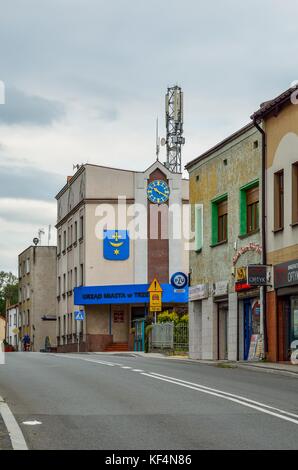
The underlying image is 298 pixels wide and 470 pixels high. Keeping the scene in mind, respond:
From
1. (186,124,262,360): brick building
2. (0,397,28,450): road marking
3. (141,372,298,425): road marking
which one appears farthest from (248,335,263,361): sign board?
(0,397,28,450): road marking

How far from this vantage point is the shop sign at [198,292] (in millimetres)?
37950

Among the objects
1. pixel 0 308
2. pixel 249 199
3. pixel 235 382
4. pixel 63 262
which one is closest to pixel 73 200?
pixel 63 262

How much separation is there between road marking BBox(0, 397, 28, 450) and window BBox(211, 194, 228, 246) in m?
22.2

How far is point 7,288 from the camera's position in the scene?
140 metres

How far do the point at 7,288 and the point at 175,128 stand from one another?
A: 69617mm

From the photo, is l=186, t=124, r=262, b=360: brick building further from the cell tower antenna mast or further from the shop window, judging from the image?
the cell tower antenna mast

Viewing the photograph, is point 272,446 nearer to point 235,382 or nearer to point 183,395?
point 183,395

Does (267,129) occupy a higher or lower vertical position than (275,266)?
higher

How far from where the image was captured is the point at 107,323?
6700cm

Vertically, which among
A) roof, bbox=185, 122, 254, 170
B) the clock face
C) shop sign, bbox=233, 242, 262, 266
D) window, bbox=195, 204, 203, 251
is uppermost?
the clock face

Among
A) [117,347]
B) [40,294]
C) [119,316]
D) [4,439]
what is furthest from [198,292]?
[40,294]

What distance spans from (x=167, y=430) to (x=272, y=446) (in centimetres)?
177

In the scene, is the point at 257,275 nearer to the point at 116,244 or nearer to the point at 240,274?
the point at 240,274

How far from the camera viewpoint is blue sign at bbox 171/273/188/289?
46.9 meters
